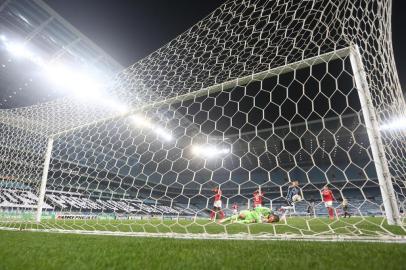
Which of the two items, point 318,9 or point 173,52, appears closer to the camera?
point 318,9

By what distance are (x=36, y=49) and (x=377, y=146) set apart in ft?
Result: 44.1

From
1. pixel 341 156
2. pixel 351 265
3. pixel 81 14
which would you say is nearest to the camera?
pixel 351 265

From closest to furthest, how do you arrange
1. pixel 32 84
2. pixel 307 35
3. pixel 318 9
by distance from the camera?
pixel 318 9, pixel 307 35, pixel 32 84

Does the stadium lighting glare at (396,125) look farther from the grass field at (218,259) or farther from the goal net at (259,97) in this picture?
the grass field at (218,259)

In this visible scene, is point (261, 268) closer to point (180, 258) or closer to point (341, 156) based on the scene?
point (180, 258)

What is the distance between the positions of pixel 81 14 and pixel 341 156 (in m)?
23.1

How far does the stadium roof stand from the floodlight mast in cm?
994

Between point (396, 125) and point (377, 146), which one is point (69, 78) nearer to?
point (396, 125)

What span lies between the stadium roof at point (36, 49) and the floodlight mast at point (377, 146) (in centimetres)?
994

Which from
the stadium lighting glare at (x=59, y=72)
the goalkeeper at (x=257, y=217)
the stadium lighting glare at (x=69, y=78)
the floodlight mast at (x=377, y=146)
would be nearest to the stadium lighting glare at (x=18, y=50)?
the stadium lighting glare at (x=59, y=72)

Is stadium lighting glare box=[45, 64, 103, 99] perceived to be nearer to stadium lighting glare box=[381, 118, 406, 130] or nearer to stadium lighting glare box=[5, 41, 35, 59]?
stadium lighting glare box=[5, 41, 35, 59]

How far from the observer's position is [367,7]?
9.53 ft

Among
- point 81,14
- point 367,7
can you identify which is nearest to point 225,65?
point 367,7

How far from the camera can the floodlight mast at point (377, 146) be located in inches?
83.7
